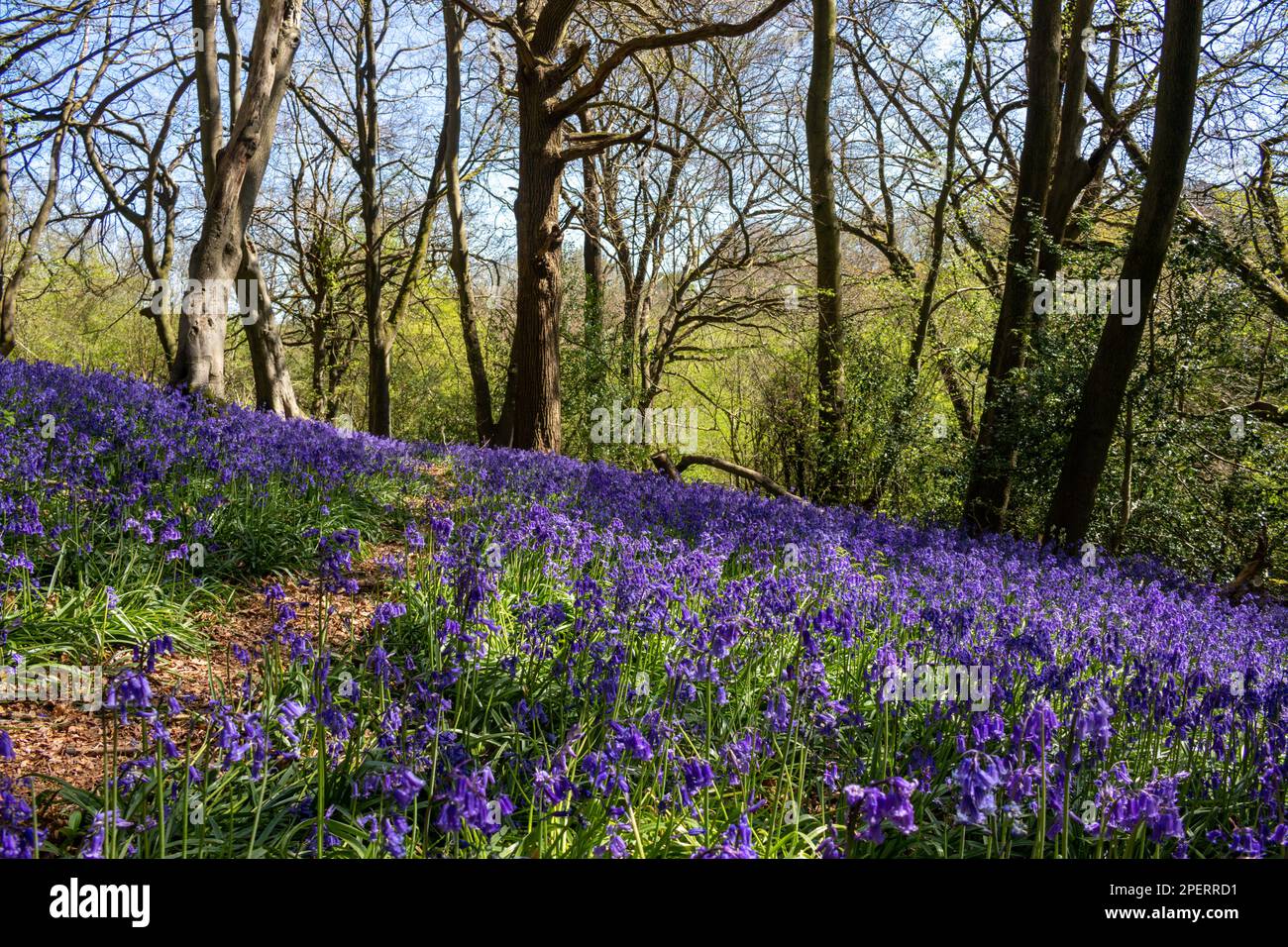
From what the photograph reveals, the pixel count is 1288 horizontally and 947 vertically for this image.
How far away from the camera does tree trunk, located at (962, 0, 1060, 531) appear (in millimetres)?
10719

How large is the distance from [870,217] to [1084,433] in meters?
10.6

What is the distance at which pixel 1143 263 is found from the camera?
848cm

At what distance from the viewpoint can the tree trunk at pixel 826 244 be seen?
495 inches

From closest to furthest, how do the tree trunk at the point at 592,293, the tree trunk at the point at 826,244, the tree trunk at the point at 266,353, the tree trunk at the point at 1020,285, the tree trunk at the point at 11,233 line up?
the tree trunk at the point at 1020,285
the tree trunk at the point at 266,353
the tree trunk at the point at 826,244
the tree trunk at the point at 11,233
the tree trunk at the point at 592,293

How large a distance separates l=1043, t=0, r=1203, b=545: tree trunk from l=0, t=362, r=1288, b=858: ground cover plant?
2708 millimetres

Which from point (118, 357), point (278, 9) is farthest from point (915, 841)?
point (118, 357)

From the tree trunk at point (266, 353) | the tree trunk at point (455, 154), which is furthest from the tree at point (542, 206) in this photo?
the tree trunk at point (266, 353)

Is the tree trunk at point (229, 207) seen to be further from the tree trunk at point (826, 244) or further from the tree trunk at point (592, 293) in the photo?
the tree trunk at point (592, 293)

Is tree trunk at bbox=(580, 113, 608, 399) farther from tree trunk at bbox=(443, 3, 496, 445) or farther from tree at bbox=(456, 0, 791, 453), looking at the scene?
tree at bbox=(456, 0, 791, 453)

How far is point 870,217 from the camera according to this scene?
1814 cm

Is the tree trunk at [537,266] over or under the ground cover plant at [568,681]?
over

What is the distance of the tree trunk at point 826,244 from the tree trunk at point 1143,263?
13.7 ft

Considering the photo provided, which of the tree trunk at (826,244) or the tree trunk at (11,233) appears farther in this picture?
the tree trunk at (11,233)

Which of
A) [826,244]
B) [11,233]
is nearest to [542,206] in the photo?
[826,244]
